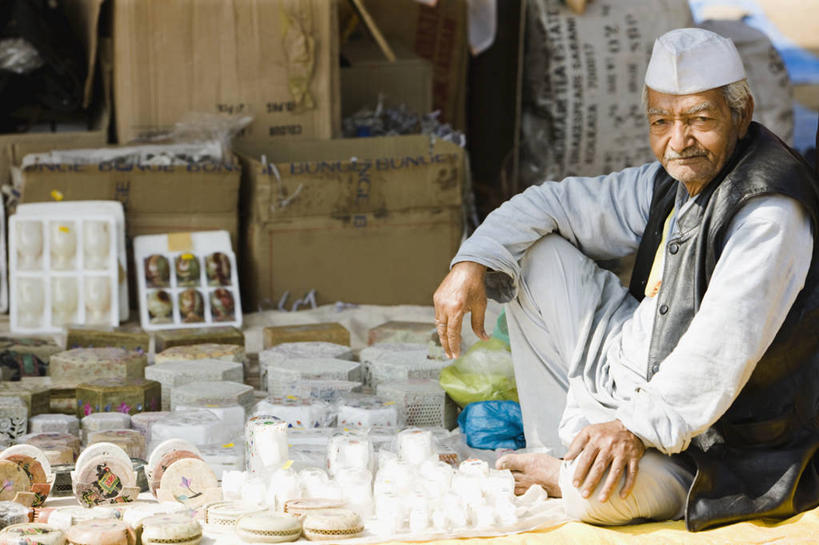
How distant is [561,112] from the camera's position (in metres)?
6.48

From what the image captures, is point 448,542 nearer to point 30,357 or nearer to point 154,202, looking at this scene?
point 30,357

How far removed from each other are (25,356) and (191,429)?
3.95ft

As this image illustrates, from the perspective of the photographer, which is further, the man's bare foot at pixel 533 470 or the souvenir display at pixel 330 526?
the man's bare foot at pixel 533 470

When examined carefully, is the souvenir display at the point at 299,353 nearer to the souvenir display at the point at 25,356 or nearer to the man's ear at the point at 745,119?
the souvenir display at the point at 25,356

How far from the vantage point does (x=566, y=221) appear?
319cm

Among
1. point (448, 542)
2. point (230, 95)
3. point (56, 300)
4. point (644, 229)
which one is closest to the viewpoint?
point (448, 542)

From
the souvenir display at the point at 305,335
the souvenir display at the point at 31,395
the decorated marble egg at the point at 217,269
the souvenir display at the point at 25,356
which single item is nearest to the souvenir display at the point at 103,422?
the souvenir display at the point at 31,395

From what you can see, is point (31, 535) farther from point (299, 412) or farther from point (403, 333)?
point (403, 333)

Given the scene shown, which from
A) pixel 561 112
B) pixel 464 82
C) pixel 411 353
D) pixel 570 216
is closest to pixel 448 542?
pixel 570 216

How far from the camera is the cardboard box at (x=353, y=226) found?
5.50 meters

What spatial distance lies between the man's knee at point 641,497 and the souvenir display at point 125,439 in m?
1.28

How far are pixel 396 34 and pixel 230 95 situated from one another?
162 cm

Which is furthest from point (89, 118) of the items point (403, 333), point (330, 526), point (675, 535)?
point (675, 535)

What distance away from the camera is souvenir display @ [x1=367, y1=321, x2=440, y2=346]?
14.8 feet
